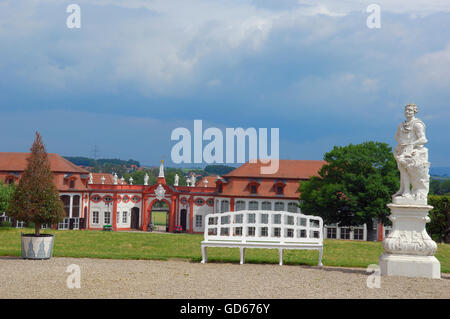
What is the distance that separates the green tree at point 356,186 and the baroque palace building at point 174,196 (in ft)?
38.0

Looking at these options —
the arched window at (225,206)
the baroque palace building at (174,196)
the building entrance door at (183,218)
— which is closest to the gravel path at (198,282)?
the baroque palace building at (174,196)

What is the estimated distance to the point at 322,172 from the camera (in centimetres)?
4400

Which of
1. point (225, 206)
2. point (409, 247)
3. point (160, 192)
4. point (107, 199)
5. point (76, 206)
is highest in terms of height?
point (160, 192)

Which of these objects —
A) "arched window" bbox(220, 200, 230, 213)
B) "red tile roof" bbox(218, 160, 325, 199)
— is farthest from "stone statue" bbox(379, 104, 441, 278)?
"arched window" bbox(220, 200, 230, 213)

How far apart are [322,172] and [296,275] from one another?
33.2m

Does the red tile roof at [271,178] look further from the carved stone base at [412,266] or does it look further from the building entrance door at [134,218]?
the carved stone base at [412,266]

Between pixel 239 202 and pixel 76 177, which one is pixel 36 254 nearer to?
pixel 239 202

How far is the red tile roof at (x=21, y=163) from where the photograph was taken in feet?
188

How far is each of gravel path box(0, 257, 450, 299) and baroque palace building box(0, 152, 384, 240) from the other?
42.6 meters

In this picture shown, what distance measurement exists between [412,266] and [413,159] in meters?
2.25

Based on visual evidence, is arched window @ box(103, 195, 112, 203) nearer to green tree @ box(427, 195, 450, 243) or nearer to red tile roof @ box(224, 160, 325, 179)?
red tile roof @ box(224, 160, 325, 179)

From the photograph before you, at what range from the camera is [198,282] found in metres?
10.1

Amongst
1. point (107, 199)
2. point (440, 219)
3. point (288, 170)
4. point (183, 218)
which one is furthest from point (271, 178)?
point (107, 199)

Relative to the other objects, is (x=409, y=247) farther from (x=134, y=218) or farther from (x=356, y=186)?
(x=134, y=218)
